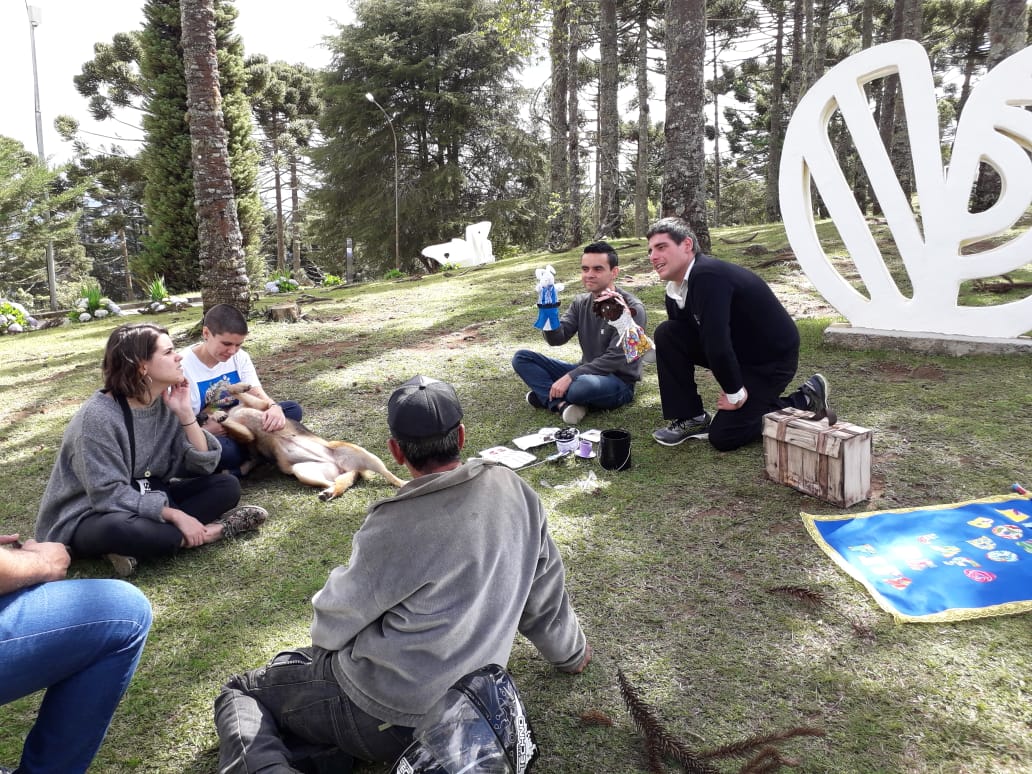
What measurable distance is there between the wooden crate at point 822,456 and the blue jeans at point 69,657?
3.29 meters

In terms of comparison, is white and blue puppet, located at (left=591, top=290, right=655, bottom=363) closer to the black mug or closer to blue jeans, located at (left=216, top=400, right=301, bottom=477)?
the black mug

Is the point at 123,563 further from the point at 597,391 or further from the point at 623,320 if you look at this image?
the point at 623,320

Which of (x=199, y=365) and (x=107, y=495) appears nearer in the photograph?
(x=107, y=495)

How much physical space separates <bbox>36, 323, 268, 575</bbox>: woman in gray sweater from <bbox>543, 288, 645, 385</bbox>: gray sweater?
289 centimetres

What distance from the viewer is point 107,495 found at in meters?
3.16

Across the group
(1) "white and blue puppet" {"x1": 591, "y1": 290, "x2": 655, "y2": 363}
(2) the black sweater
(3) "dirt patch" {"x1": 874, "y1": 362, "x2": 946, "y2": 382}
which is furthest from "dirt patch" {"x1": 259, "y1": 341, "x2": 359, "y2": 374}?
(3) "dirt patch" {"x1": 874, "y1": 362, "x2": 946, "y2": 382}

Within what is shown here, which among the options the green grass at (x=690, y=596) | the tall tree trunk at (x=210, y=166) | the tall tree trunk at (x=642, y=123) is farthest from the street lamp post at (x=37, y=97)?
the tall tree trunk at (x=642, y=123)

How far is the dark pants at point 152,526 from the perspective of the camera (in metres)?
3.21

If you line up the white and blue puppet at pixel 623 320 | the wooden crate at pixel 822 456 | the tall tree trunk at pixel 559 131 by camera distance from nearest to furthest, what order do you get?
the wooden crate at pixel 822 456, the white and blue puppet at pixel 623 320, the tall tree trunk at pixel 559 131

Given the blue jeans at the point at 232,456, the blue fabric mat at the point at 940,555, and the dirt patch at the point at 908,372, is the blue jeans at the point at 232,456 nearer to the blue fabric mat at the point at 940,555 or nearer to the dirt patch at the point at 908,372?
the blue fabric mat at the point at 940,555

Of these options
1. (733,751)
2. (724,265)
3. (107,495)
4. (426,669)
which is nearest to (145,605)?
(426,669)

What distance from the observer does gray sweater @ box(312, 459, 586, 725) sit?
1822 millimetres

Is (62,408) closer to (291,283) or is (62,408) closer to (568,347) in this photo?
(568,347)

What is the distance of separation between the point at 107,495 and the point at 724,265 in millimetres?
3812
